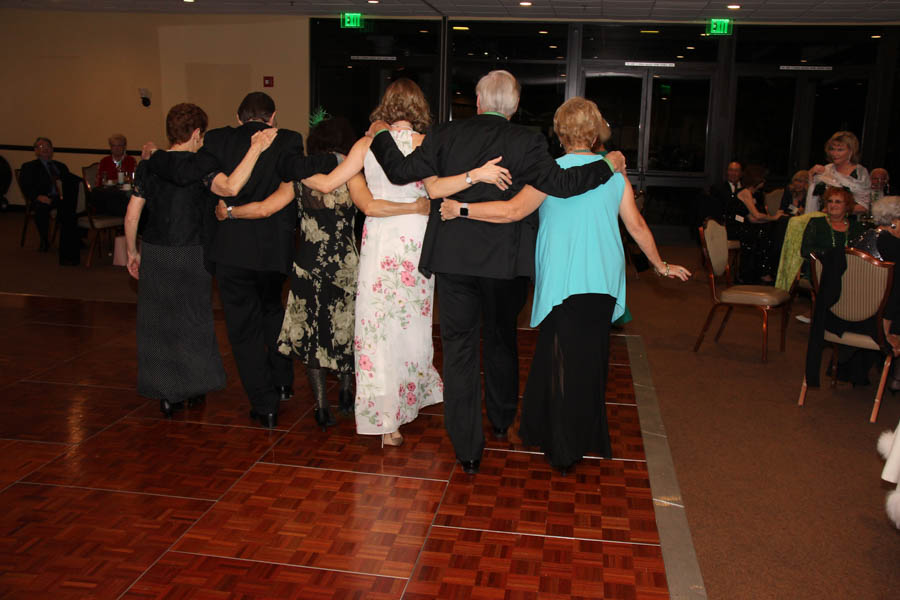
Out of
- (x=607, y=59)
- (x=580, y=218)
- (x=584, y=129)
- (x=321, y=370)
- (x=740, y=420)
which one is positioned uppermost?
(x=607, y=59)

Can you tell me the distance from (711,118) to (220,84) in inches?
308

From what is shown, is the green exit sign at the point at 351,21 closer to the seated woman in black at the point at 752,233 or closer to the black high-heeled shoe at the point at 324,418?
the seated woman in black at the point at 752,233

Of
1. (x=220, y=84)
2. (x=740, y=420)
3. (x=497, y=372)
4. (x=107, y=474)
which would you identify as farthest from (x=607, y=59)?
(x=107, y=474)

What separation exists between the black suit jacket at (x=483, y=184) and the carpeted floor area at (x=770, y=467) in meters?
1.32

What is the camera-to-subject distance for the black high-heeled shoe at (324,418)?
13.5ft

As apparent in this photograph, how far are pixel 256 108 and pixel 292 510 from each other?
1840 millimetres

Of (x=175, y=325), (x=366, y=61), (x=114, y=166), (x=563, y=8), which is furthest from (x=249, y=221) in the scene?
(x=366, y=61)

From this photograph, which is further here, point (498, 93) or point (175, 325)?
point (175, 325)

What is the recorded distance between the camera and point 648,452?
3.94 meters

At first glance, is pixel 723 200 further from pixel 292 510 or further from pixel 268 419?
pixel 292 510

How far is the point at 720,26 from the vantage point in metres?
11.8

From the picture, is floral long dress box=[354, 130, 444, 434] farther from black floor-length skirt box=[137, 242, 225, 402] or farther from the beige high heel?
black floor-length skirt box=[137, 242, 225, 402]

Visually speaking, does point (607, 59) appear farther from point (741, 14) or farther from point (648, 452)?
point (648, 452)

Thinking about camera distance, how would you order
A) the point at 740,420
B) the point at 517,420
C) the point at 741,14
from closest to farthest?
→ the point at 517,420 < the point at 740,420 < the point at 741,14
